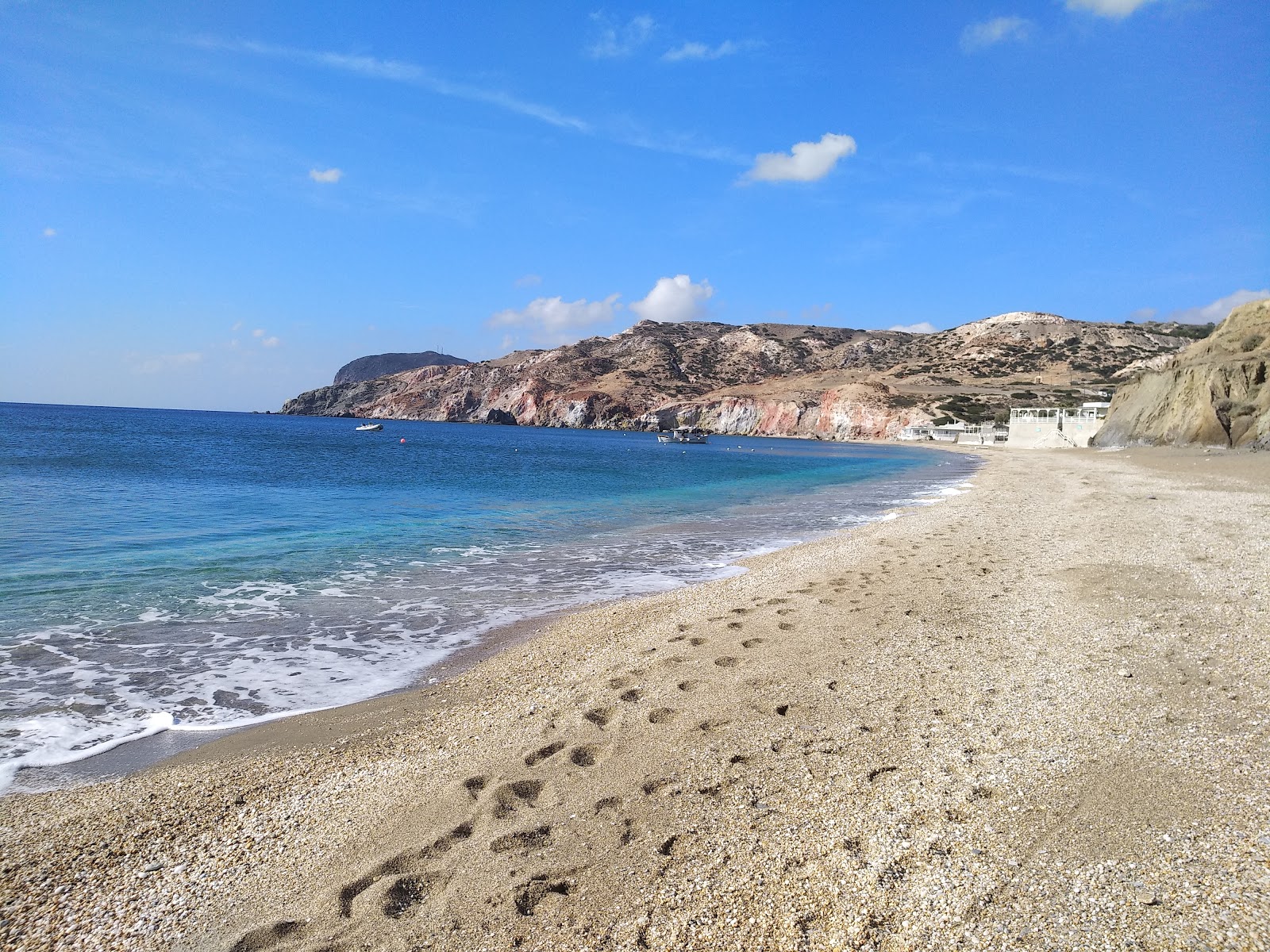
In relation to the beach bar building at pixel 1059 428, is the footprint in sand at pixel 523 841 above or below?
below

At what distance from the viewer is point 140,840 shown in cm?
391

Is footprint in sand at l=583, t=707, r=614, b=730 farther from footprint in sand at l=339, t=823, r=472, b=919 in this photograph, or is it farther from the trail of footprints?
footprint in sand at l=339, t=823, r=472, b=919

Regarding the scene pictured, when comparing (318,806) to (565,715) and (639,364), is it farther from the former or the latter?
(639,364)

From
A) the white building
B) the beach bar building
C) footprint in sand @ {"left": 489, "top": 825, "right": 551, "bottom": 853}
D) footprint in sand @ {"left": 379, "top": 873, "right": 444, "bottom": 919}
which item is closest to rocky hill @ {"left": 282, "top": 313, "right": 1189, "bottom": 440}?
the white building

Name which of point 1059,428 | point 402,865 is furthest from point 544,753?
point 1059,428

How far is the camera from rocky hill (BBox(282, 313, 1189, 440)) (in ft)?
324

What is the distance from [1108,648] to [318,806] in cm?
673

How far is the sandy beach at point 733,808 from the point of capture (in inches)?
114

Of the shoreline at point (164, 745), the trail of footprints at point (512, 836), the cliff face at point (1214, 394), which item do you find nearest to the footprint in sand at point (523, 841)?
the trail of footprints at point (512, 836)

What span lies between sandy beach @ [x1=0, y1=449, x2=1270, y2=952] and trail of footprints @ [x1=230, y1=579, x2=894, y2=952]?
0.7 inches

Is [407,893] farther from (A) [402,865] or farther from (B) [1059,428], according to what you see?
(B) [1059,428]

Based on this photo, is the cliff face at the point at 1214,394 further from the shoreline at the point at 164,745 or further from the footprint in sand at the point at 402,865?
the footprint in sand at the point at 402,865

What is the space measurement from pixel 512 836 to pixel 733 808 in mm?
1244

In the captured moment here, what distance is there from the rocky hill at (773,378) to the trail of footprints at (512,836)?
91.2 metres
